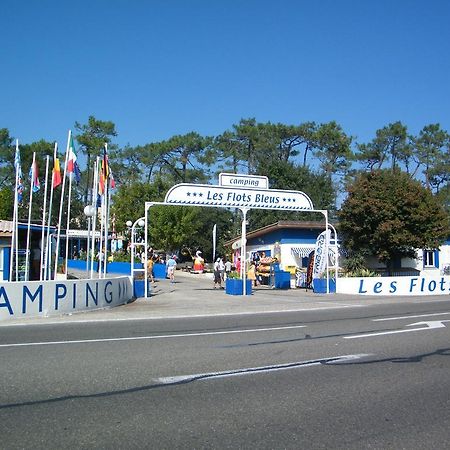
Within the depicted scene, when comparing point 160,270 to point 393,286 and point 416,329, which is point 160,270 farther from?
point 416,329

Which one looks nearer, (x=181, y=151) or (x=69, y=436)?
(x=69, y=436)

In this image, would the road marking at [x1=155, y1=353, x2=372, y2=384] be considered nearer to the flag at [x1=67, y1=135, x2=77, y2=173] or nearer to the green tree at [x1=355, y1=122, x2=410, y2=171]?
the flag at [x1=67, y1=135, x2=77, y2=173]

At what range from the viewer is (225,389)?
689 cm

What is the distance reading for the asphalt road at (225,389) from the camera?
512 cm

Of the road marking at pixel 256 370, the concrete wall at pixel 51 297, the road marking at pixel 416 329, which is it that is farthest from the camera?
the concrete wall at pixel 51 297

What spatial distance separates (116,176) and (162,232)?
24455 mm

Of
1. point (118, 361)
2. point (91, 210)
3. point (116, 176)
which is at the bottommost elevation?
point (118, 361)

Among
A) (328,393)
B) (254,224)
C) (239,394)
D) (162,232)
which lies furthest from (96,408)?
(254,224)

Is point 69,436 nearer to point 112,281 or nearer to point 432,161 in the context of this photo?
point 112,281

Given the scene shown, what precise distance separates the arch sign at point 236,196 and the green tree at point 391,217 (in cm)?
895

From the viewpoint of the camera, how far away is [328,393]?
6672mm

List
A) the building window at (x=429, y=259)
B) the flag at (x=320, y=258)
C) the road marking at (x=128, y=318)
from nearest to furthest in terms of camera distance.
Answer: the road marking at (x=128, y=318)
the flag at (x=320, y=258)
the building window at (x=429, y=259)

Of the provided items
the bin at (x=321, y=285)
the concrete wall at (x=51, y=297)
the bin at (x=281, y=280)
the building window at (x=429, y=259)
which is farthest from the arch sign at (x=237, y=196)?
the building window at (x=429, y=259)

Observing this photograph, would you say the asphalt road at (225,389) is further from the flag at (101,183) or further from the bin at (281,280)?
the bin at (281,280)
